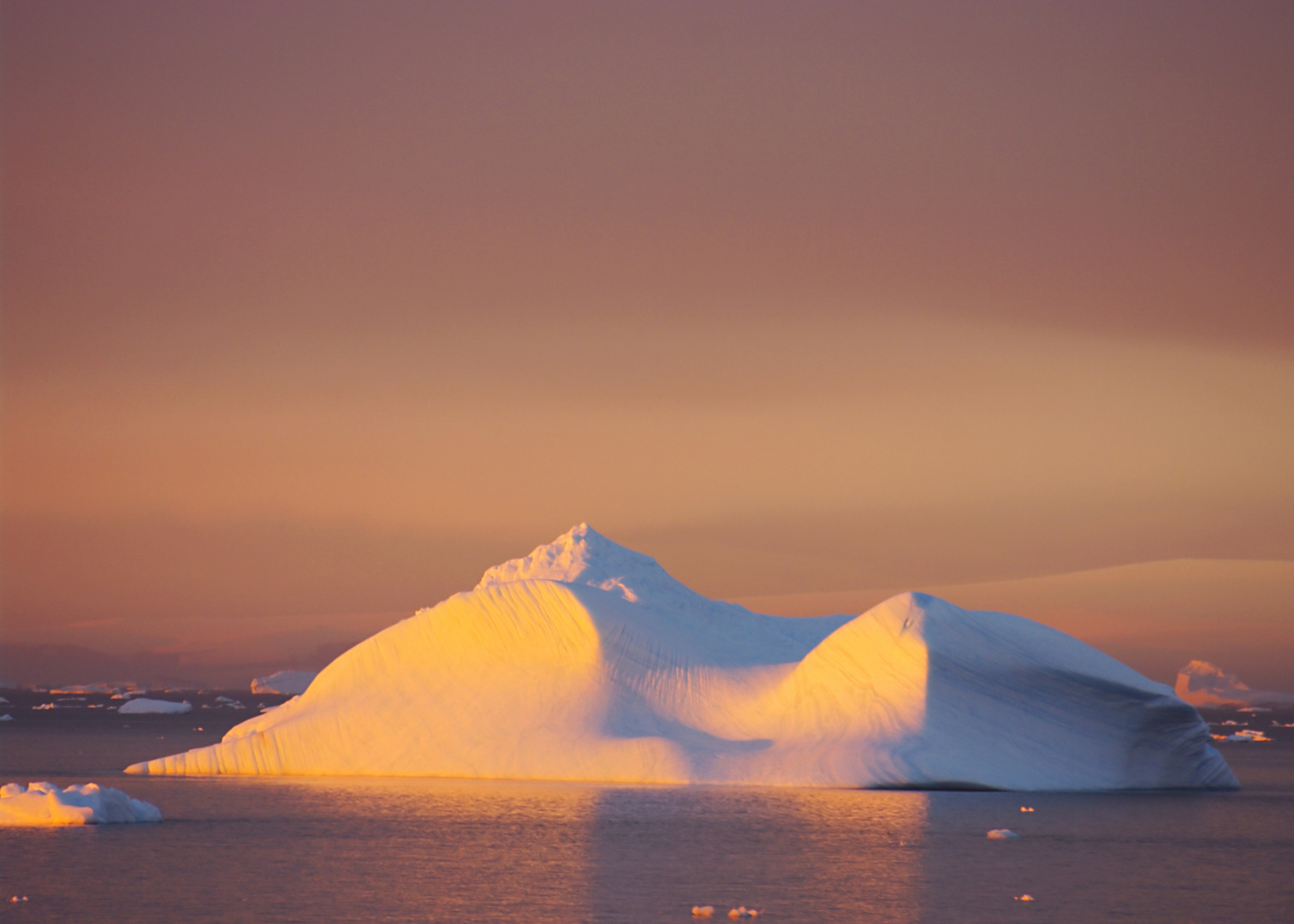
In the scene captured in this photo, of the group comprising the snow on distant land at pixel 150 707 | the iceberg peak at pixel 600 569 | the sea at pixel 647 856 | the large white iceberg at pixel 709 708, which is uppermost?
the iceberg peak at pixel 600 569

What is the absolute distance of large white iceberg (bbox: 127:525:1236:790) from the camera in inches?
1575

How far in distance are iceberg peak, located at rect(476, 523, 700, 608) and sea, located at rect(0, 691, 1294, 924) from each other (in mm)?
24317

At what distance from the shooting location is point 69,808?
3328cm

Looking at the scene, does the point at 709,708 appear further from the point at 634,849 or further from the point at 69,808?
the point at 69,808

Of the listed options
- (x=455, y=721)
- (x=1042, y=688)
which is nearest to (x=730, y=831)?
(x=1042, y=688)

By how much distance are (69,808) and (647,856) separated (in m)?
13.0

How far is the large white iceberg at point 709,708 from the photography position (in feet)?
131

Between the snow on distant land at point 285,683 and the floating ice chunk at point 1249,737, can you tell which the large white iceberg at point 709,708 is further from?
the snow on distant land at point 285,683

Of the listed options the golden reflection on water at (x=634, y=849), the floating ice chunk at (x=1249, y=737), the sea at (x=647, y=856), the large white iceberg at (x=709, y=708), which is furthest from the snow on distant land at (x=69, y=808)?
the floating ice chunk at (x=1249, y=737)

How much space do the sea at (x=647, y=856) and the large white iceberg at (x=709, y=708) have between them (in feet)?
3.07

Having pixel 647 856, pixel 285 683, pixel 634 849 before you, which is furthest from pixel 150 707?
pixel 647 856

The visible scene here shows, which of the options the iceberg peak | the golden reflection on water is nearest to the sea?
the golden reflection on water

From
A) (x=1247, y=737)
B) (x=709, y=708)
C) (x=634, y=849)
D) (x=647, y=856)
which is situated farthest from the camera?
(x=1247, y=737)

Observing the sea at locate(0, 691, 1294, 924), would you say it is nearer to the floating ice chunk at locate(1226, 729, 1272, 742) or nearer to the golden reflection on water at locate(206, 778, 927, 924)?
the golden reflection on water at locate(206, 778, 927, 924)
